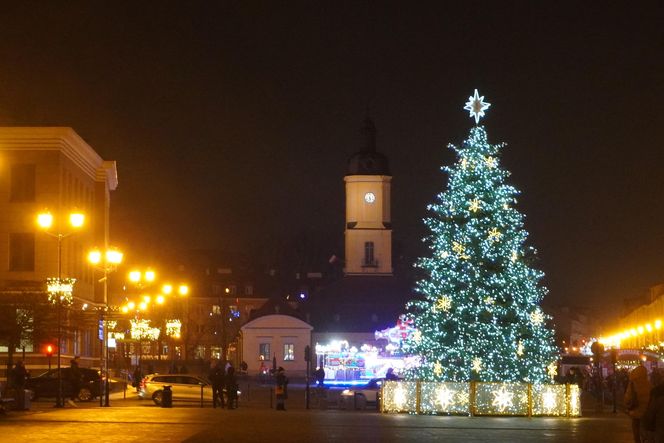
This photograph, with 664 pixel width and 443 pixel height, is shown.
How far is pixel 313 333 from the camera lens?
426ft

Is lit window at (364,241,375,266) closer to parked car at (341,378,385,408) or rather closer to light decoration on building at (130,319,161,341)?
light decoration on building at (130,319,161,341)

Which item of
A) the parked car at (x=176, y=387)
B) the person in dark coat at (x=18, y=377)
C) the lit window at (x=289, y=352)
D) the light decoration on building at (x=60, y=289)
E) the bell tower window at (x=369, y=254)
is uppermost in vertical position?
the bell tower window at (x=369, y=254)

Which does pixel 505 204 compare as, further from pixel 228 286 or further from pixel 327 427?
pixel 228 286

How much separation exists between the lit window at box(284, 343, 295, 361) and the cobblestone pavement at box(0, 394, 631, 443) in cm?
8474

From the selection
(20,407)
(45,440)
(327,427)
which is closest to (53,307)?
(20,407)

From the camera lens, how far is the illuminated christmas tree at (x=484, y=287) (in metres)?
45.9

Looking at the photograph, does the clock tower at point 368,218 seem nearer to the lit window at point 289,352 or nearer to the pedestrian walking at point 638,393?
the lit window at point 289,352

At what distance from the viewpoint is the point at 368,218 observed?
131 meters

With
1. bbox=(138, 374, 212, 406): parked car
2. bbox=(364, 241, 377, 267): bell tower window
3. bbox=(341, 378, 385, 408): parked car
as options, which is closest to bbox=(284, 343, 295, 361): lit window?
bbox=(364, 241, 377, 267): bell tower window

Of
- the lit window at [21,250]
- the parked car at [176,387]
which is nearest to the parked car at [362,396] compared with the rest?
the parked car at [176,387]

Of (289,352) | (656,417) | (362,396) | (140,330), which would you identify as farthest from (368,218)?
(656,417)

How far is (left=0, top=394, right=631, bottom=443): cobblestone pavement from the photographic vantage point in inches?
1128

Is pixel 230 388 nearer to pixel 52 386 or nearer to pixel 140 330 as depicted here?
pixel 52 386

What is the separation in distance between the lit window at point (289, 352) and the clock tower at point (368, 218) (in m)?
10.3
